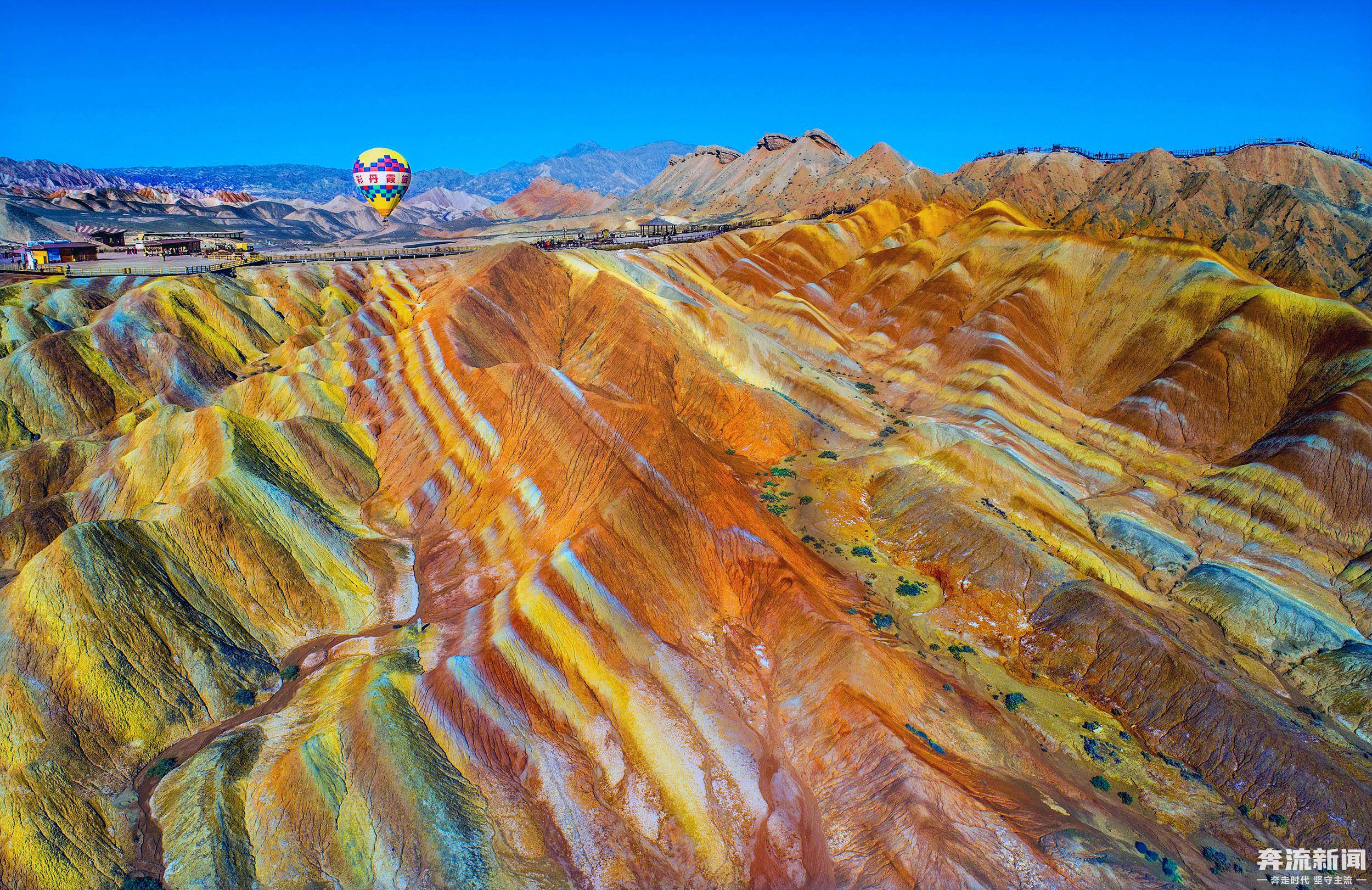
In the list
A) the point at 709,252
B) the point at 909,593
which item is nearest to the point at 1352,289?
the point at 909,593

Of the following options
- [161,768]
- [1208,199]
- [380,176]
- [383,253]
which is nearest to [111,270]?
[380,176]

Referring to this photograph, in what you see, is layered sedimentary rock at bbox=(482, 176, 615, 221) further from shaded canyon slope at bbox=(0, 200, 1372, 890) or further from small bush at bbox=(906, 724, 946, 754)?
small bush at bbox=(906, 724, 946, 754)

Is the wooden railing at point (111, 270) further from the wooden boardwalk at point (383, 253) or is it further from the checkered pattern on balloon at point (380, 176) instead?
the checkered pattern on balloon at point (380, 176)

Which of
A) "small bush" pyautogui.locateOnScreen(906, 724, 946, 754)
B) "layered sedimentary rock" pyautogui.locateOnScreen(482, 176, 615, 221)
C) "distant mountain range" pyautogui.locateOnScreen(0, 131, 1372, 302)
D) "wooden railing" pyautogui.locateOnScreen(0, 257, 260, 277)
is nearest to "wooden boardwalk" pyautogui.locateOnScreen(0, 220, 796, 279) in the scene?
"wooden railing" pyautogui.locateOnScreen(0, 257, 260, 277)

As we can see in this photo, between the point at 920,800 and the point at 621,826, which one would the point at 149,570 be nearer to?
the point at 621,826

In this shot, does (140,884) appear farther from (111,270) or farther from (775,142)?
(775,142)
